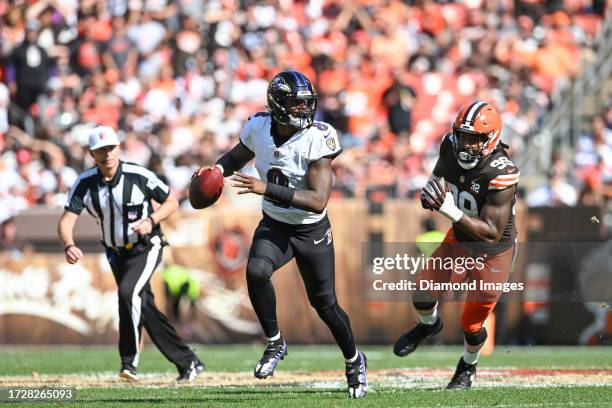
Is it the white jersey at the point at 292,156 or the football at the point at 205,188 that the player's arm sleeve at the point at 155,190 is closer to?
the white jersey at the point at 292,156

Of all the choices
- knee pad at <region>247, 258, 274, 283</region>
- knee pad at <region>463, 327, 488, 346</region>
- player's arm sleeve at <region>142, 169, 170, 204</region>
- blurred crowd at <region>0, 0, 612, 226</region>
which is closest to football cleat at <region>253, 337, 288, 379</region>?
knee pad at <region>247, 258, 274, 283</region>

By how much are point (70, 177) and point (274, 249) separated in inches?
349

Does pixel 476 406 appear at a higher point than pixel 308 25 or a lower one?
lower

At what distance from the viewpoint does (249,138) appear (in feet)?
26.2

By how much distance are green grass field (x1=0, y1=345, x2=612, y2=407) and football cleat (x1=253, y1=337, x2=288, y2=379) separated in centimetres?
22

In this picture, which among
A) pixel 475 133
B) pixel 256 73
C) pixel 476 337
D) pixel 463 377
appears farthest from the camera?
pixel 256 73

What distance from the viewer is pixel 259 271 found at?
7605 millimetres

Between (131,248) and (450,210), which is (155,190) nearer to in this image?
(131,248)

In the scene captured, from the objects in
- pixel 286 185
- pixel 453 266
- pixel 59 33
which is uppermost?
pixel 59 33

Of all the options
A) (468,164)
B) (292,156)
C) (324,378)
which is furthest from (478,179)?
(324,378)

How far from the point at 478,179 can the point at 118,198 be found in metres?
3.10

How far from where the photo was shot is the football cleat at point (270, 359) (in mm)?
7555

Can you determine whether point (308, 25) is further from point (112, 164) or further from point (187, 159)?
point (112, 164)

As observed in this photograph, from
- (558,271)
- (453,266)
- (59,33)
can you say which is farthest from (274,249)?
(59,33)
